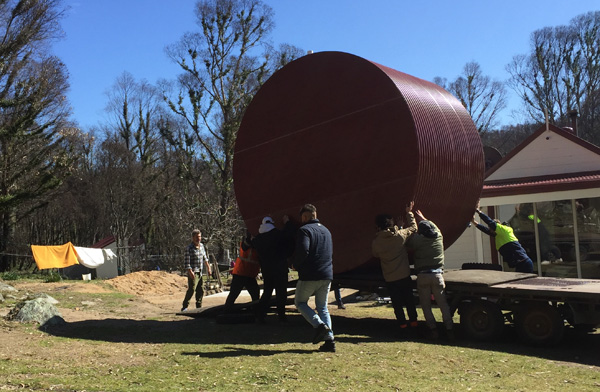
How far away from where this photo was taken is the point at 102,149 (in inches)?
1706

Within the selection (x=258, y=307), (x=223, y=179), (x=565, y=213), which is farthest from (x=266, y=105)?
(x=223, y=179)

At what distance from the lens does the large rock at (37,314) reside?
9102 mm

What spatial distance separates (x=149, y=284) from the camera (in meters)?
20.2

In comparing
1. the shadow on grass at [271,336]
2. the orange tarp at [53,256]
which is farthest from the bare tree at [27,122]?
the shadow on grass at [271,336]

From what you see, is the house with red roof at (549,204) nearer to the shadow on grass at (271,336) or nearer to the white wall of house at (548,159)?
the white wall of house at (548,159)

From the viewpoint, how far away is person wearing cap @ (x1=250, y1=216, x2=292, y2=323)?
8.83 m

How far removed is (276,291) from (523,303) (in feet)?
12.6

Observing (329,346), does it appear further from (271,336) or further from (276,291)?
(276,291)

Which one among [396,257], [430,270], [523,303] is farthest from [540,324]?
[396,257]

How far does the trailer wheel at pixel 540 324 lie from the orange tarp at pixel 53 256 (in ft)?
63.8

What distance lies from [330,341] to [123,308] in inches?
289

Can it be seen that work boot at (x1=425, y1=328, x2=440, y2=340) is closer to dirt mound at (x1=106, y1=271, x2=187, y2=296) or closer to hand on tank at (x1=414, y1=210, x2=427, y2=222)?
hand on tank at (x1=414, y1=210, x2=427, y2=222)

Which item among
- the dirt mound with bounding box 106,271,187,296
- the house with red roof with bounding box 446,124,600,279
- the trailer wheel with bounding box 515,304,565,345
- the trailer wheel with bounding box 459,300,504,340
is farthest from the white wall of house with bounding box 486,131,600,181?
the dirt mound with bounding box 106,271,187,296

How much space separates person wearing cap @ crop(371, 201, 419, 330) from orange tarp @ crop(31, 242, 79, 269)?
18.1m
